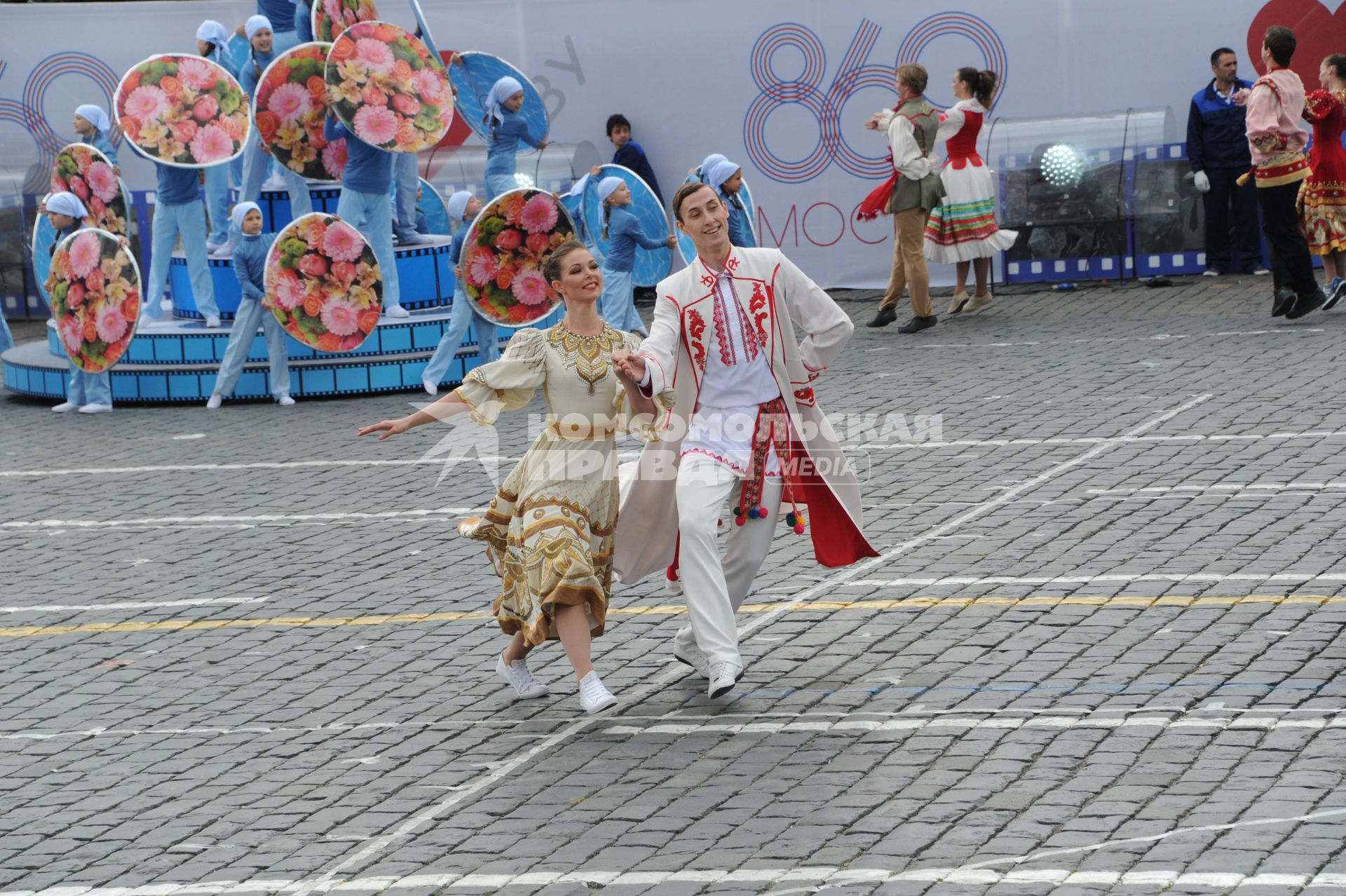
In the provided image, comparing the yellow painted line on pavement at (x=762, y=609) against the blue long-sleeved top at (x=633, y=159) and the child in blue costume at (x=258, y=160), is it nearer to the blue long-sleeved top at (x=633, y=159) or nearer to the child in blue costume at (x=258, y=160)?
the child in blue costume at (x=258, y=160)

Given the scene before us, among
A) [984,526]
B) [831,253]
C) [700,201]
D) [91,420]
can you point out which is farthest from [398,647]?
[831,253]

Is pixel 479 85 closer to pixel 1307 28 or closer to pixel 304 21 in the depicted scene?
pixel 304 21

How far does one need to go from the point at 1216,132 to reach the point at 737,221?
473 cm

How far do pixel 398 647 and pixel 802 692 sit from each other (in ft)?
5.89

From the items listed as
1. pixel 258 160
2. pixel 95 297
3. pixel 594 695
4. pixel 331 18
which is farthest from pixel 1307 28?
pixel 594 695

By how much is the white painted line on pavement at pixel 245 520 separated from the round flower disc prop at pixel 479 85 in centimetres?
555

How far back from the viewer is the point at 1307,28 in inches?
640

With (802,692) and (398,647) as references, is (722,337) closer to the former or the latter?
(802,692)

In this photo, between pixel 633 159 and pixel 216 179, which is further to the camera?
pixel 633 159

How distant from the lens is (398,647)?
7352mm

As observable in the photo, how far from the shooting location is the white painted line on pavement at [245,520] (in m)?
9.70

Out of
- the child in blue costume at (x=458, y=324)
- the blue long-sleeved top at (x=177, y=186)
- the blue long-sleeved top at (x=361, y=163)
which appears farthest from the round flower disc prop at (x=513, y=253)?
the blue long-sleeved top at (x=177, y=186)

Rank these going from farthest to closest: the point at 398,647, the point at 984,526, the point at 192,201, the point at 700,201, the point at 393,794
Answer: the point at 192,201 → the point at 984,526 → the point at 398,647 → the point at 700,201 → the point at 393,794

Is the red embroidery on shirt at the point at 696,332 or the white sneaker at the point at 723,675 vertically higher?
the red embroidery on shirt at the point at 696,332
